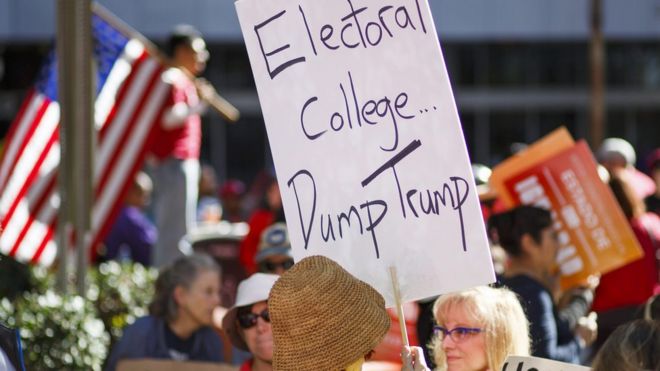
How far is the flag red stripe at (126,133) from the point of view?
848 centimetres

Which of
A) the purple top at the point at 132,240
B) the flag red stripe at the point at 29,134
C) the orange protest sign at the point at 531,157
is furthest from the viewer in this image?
the purple top at the point at 132,240

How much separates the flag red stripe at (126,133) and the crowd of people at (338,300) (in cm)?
27

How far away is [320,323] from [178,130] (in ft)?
20.1

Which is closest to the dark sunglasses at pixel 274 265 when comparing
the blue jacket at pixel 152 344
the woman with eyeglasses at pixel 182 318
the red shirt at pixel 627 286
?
the woman with eyeglasses at pixel 182 318

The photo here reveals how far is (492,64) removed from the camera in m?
24.1

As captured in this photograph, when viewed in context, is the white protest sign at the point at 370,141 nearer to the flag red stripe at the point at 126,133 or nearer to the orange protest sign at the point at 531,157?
the orange protest sign at the point at 531,157

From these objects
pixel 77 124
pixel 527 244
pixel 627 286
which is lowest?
pixel 627 286

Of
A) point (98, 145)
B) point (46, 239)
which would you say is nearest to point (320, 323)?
point (98, 145)

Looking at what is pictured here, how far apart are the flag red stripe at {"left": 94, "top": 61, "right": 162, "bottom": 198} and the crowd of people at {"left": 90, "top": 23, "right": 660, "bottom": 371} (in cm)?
27

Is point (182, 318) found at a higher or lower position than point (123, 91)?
lower

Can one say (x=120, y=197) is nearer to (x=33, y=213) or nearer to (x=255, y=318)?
(x=33, y=213)

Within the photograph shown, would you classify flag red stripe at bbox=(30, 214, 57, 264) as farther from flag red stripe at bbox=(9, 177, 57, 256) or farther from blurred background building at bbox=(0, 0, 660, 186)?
blurred background building at bbox=(0, 0, 660, 186)

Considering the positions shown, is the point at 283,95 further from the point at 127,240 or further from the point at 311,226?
the point at 127,240

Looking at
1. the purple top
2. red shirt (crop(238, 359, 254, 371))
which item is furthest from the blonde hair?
the purple top
